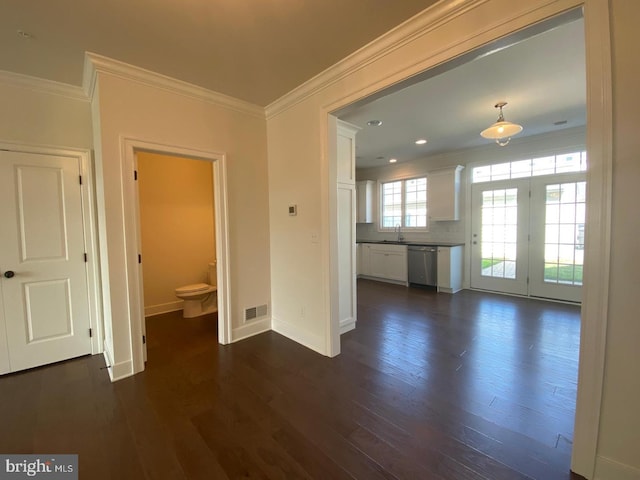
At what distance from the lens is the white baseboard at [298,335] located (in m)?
2.90

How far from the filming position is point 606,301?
1335mm

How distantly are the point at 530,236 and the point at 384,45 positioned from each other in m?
4.39

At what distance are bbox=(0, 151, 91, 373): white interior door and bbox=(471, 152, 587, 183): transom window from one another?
6.25 meters

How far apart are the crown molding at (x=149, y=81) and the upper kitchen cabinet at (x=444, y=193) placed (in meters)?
4.04

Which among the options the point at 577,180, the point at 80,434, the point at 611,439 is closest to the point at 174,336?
the point at 80,434

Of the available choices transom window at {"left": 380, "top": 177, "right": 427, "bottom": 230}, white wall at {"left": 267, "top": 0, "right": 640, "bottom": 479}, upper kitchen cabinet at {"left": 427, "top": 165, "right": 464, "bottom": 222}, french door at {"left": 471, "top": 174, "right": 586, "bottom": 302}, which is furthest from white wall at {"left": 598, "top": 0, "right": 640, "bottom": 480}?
transom window at {"left": 380, "top": 177, "right": 427, "bottom": 230}

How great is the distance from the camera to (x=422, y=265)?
18.2ft

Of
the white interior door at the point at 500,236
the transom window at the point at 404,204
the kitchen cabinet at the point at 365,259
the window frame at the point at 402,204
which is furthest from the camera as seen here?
the kitchen cabinet at the point at 365,259

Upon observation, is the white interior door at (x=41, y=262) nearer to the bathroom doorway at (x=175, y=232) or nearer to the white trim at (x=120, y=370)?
the white trim at (x=120, y=370)

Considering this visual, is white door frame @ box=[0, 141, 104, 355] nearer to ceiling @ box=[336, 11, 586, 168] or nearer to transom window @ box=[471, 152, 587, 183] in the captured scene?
ceiling @ box=[336, 11, 586, 168]

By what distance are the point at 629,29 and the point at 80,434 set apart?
3789 millimetres

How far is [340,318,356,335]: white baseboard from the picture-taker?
11.3 feet

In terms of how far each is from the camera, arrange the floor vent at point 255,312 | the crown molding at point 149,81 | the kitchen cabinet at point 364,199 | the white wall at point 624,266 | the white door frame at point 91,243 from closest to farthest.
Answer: the white wall at point 624,266 → the crown molding at point 149,81 → the white door frame at point 91,243 → the floor vent at point 255,312 → the kitchen cabinet at point 364,199

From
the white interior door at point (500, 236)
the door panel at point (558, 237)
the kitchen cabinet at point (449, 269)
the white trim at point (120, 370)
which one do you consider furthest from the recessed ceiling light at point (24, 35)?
the door panel at point (558, 237)
